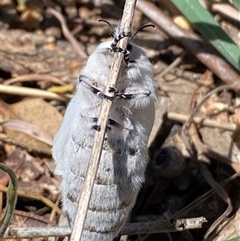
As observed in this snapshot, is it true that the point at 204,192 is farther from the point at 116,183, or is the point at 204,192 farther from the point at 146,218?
the point at 116,183

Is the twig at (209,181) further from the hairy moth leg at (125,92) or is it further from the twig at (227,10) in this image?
the hairy moth leg at (125,92)

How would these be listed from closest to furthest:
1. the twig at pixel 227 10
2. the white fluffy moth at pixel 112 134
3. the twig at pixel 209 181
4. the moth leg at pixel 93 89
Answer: the moth leg at pixel 93 89, the white fluffy moth at pixel 112 134, the twig at pixel 209 181, the twig at pixel 227 10

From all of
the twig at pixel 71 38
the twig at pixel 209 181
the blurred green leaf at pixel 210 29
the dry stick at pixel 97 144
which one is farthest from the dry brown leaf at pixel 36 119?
the dry stick at pixel 97 144

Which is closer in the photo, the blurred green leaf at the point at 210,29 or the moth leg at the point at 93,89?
the moth leg at the point at 93,89

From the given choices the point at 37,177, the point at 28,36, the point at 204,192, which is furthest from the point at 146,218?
the point at 28,36

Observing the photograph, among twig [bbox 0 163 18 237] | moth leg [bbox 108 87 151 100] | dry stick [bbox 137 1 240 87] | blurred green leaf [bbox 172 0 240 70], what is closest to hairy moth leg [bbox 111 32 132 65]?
moth leg [bbox 108 87 151 100]

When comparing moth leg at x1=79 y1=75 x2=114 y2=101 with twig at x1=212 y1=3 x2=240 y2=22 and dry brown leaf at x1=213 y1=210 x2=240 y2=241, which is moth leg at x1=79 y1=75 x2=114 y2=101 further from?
twig at x1=212 y1=3 x2=240 y2=22

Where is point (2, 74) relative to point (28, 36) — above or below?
below
